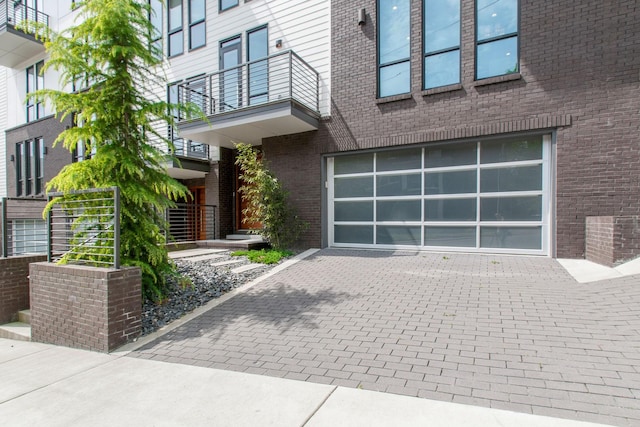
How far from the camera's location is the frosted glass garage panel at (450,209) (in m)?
7.79

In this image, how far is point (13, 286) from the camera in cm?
617

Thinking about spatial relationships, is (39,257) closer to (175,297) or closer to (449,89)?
(175,297)

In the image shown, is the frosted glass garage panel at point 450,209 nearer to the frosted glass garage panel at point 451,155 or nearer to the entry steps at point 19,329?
the frosted glass garage panel at point 451,155

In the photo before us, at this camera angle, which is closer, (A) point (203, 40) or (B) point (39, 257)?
(B) point (39, 257)

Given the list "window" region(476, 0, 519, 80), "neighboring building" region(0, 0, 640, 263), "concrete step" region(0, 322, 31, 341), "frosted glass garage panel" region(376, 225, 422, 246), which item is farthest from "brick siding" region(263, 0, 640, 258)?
"concrete step" region(0, 322, 31, 341)

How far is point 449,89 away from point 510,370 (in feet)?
21.6

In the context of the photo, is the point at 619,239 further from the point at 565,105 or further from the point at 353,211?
the point at 353,211

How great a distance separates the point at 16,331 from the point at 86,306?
90.5 inches

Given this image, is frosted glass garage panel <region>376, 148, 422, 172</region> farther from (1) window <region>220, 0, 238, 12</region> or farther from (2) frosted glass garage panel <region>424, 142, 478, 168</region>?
(1) window <region>220, 0, 238, 12</region>

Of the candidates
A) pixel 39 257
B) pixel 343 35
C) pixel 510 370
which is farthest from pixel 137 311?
pixel 343 35

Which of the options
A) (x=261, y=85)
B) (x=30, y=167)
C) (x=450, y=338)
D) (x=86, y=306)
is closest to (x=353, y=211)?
(x=261, y=85)

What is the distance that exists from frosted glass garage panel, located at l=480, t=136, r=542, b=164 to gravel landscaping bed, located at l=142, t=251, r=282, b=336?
5632mm

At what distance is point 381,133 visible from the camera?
8.52m

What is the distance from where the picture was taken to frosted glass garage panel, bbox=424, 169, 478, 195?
7.79 metres
